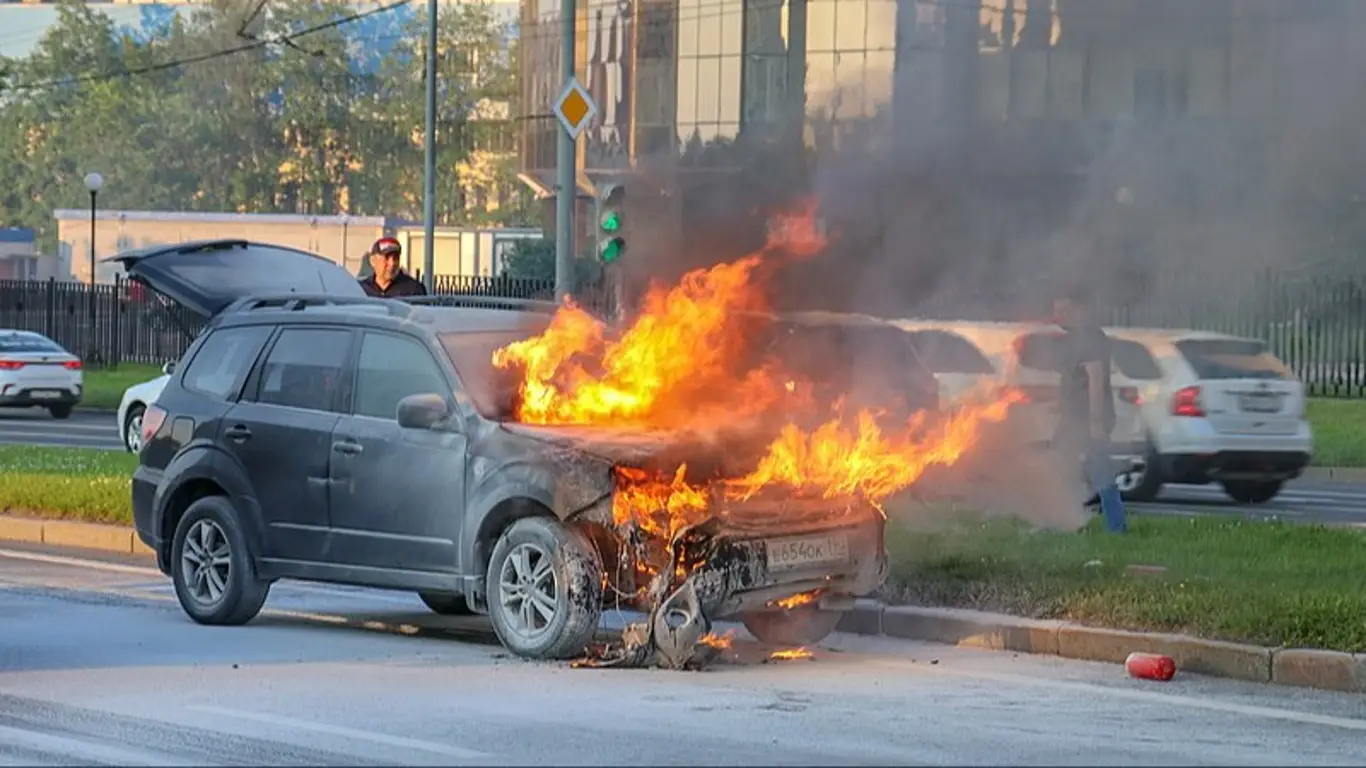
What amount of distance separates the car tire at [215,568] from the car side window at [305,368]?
676 millimetres

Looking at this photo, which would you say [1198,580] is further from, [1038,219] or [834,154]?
[834,154]

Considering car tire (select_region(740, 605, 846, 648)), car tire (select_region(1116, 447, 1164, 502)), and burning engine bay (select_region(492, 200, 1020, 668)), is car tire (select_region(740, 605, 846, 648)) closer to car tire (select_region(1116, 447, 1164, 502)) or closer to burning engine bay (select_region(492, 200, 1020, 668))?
burning engine bay (select_region(492, 200, 1020, 668))

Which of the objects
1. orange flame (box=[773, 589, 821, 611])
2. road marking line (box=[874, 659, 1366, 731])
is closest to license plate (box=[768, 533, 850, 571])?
orange flame (box=[773, 589, 821, 611])

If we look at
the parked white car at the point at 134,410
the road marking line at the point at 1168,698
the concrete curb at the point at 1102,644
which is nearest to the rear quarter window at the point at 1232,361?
the concrete curb at the point at 1102,644

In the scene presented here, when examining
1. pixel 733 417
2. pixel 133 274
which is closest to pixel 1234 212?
pixel 733 417

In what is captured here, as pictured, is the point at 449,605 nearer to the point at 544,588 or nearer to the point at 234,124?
the point at 544,588

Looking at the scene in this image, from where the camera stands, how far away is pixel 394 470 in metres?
11.3

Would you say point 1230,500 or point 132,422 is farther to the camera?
point 132,422

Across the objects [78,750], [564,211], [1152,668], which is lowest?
[78,750]

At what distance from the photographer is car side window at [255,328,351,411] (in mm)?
11930

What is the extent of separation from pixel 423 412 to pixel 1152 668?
3800mm

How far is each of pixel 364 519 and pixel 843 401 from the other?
2689mm

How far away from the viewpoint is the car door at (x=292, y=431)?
38.4ft

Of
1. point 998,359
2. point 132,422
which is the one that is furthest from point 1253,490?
point 132,422
